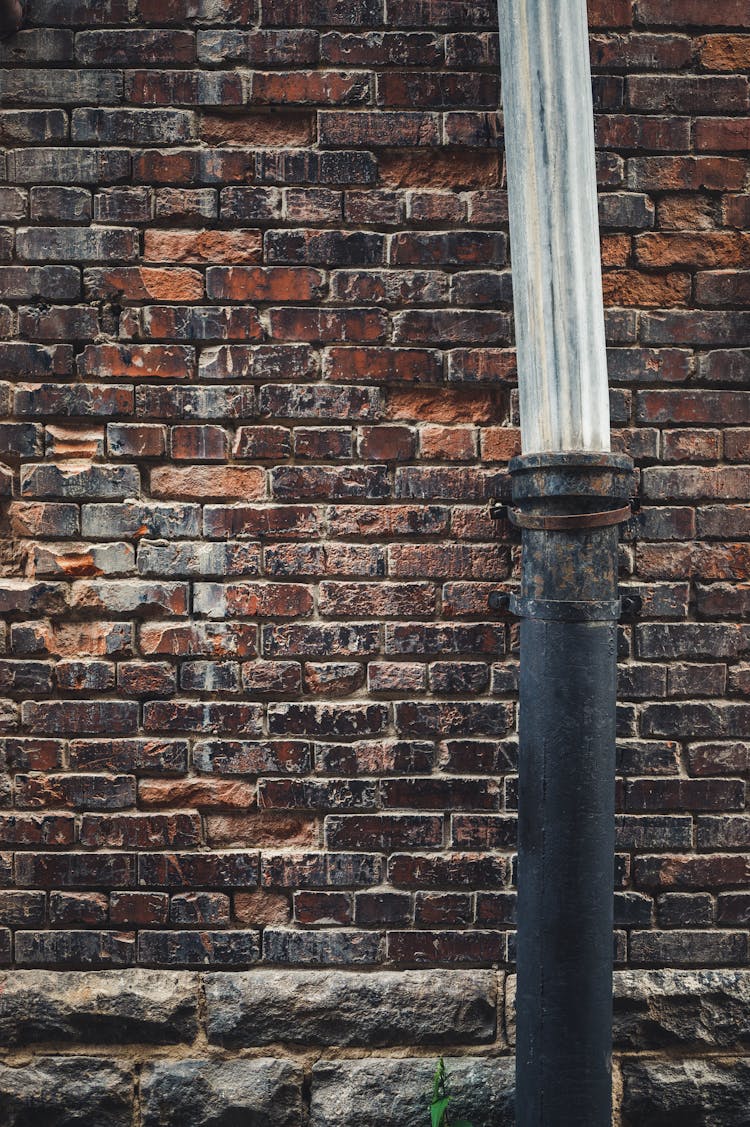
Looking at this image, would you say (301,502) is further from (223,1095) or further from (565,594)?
(223,1095)

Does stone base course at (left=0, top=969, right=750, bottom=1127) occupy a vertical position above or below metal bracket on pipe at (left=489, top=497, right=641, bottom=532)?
below

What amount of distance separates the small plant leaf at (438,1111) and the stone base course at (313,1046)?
47 millimetres

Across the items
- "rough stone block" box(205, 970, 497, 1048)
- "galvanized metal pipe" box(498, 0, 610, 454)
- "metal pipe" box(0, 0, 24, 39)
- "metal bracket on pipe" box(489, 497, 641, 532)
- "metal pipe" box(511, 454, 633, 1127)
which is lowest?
"rough stone block" box(205, 970, 497, 1048)

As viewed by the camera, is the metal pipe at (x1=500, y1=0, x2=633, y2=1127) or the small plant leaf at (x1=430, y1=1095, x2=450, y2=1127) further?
the small plant leaf at (x1=430, y1=1095, x2=450, y2=1127)

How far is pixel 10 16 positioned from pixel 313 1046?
2.36 meters

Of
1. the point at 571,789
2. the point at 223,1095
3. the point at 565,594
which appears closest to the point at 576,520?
the point at 565,594

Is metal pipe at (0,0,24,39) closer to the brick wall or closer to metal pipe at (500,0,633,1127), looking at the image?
the brick wall

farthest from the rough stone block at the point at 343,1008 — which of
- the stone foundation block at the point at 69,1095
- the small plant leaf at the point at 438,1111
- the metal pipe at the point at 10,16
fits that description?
the metal pipe at the point at 10,16

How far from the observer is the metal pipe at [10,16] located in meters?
1.62

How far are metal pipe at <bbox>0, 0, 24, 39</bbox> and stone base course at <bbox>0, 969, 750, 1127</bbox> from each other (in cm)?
210

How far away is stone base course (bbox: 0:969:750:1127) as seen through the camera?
1.65 meters

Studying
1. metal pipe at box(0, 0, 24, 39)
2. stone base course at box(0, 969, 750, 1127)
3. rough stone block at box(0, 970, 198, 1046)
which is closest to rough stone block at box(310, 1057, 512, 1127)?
stone base course at box(0, 969, 750, 1127)

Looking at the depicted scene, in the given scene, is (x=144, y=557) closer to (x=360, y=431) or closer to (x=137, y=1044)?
(x=360, y=431)

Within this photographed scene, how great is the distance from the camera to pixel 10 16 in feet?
5.36
